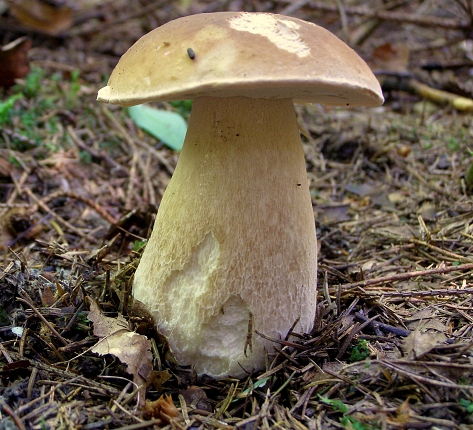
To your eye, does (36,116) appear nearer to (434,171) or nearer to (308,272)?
(308,272)

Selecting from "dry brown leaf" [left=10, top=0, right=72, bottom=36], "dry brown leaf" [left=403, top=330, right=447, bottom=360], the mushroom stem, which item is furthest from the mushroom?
"dry brown leaf" [left=10, top=0, right=72, bottom=36]

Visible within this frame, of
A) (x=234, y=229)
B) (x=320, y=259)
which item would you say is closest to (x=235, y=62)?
(x=234, y=229)

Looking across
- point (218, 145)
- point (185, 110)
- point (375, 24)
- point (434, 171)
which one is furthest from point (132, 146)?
point (375, 24)

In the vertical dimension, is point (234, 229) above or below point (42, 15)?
below

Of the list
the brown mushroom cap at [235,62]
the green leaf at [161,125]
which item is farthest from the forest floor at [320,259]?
the brown mushroom cap at [235,62]

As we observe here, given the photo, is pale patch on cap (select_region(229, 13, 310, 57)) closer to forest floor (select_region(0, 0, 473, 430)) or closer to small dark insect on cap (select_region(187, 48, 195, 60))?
small dark insect on cap (select_region(187, 48, 195, 60))

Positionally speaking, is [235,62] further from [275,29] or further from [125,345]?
[125,345]
